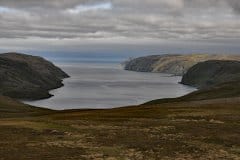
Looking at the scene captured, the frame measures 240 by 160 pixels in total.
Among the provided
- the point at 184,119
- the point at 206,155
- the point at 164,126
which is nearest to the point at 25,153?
the point at 206,155

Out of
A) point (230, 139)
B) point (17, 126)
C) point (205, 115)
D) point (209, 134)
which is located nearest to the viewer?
point (230, 139)

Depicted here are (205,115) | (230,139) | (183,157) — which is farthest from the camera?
(205,115)

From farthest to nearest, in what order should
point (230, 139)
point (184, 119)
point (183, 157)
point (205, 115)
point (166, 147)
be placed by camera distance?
point (205, 115)
point (184, 119)
point (230, 139)
point (166, 147)
point (183, 157)

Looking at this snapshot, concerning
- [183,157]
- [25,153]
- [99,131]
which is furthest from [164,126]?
[25,153]

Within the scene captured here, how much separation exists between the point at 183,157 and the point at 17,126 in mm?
20296

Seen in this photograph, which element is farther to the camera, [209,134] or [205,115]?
[205,115]

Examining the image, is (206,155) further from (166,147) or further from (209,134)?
(209,134)

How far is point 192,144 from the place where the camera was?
36.9m

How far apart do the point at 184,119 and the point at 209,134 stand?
11.3 meters

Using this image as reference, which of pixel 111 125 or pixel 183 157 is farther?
pixel 111 125

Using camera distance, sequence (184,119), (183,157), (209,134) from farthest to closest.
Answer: (184,119), (209,134), (183,157)

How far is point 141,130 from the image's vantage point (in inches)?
1719

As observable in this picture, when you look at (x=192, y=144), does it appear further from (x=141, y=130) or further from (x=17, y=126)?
(x=17, y=126)

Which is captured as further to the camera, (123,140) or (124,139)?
(124,139)
